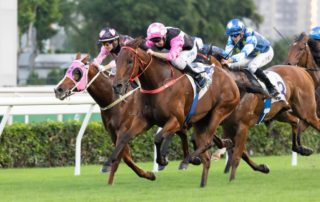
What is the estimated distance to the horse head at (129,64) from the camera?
420 inches

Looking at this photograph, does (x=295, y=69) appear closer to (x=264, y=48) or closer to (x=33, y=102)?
(x=264, y=48)

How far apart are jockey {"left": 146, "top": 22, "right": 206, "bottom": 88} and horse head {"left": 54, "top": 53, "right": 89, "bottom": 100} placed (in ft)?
3.33

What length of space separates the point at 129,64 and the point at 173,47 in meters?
0.68

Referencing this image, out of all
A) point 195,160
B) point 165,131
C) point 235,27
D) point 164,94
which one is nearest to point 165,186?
point 195,160

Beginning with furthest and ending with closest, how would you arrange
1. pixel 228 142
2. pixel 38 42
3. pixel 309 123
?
pixel 38 42, pixel 309 123, pixel 228 142

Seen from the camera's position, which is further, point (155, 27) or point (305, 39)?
point (305, 39)

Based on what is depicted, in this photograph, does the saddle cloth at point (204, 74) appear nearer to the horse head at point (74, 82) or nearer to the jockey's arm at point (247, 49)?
the jockey's arm at point (247, 49)

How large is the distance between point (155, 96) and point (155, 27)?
671 mm

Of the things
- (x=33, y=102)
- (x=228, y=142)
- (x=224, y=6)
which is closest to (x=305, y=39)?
(x=228, y=142)

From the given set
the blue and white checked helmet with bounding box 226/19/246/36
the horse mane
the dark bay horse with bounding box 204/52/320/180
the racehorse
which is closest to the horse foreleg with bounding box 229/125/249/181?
the dark bay horse with bounding box 204/52/320/180

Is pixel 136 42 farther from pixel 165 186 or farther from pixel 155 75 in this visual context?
pixel 165 186

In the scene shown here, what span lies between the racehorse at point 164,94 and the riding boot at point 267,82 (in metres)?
1.13

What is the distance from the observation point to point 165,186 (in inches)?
446

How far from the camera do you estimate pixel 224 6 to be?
164ft
